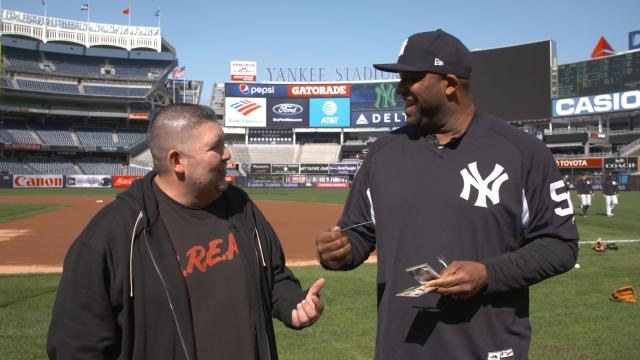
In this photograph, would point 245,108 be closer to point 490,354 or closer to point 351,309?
point 351,309

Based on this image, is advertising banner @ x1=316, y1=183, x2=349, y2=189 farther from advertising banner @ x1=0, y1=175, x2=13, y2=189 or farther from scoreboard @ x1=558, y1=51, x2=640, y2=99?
advertising banner @ x1=0, y1=175, x2=13, y2=189

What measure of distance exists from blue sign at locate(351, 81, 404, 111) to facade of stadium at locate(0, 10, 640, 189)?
0.13 m

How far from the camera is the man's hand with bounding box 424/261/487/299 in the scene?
1.92 meters

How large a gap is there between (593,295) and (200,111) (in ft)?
22.4

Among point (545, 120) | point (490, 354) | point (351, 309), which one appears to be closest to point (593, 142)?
point (545, 120)

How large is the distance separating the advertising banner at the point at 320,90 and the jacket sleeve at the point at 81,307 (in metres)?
66.7

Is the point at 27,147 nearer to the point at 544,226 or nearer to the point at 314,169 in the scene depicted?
the point at 314,169

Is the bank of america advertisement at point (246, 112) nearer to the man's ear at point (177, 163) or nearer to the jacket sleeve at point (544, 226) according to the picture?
the man's ear at point (177, 163)

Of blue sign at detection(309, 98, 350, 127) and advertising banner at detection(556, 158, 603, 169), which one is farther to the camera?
blue sign at detection(309, 98, 350, 127)

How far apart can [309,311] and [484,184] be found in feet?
3.31

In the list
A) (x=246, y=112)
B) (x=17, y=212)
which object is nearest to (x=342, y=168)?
(x=246, y=112)

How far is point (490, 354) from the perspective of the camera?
6.79 feet

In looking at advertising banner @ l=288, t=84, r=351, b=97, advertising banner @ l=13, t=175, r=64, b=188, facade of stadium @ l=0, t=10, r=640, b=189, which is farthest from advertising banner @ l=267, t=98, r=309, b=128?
advertising banner @ l=13, t=175, r=64, b=188

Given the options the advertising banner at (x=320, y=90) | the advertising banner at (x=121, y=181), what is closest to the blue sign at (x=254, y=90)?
the advertising banner at (x=320, y=90)
